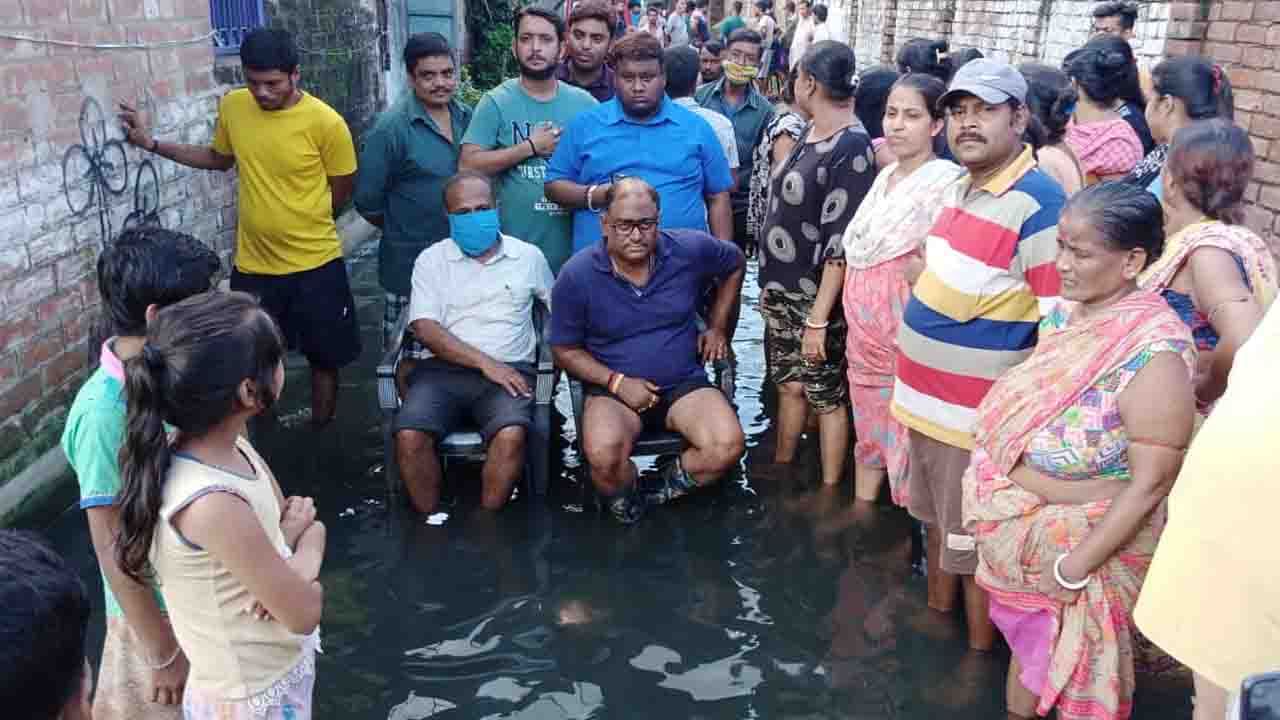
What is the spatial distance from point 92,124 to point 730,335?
304cm

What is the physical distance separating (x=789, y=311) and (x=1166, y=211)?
1976mm

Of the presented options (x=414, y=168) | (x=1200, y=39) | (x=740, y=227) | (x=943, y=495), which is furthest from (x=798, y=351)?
(x=1200, y=39)

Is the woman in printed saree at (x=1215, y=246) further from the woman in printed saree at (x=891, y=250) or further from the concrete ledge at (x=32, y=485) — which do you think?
the concrete ledge at (x=32, y=485)

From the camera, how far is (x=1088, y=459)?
2797 millimetres

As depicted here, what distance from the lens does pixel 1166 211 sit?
3137 millimetres

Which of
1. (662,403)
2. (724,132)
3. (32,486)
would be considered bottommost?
(32,486)

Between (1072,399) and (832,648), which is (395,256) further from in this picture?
(1072,399)

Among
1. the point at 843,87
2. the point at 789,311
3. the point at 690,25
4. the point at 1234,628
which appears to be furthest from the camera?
the point at 690,25

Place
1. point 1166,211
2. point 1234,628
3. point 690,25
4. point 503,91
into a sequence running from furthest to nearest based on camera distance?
point 690,25
point 503,91
point 1166,211
point 1234,628

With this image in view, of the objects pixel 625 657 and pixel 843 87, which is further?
pixel 843 87

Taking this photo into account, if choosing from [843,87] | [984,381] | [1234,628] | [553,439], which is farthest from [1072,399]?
[553,439]

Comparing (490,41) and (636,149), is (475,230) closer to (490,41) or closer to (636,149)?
(636,149)

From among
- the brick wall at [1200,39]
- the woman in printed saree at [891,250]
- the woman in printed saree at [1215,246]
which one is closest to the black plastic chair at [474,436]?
the woman in printed saree at [891,250]

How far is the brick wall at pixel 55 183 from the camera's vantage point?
4203mm
